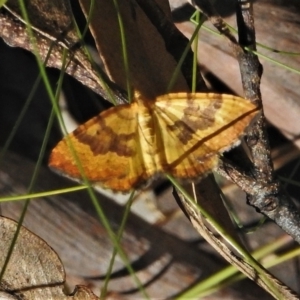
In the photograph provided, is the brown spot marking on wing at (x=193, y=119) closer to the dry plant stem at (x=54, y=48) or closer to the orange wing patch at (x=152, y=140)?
the orange wing patch at (x=152, y=140)

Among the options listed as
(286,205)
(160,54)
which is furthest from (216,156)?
(160,54)

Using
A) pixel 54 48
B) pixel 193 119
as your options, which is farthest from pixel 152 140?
pixel 54 48

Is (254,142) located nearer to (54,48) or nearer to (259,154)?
(259,154)

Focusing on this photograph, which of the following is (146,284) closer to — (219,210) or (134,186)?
(219,210)

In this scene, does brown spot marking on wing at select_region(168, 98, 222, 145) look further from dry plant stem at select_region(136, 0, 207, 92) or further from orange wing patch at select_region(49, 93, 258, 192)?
dry plant stem at select_region(136, 0, 207, 92)

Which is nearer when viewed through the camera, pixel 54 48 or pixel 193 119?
pixel 193 119

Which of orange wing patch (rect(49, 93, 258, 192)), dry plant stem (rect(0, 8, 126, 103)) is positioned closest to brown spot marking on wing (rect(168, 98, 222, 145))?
orange wing patch (rect(49, 93, 258, 192))

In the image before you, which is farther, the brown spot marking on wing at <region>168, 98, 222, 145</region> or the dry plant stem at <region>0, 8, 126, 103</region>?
the dry plant stem at <region>0, 8, 126, 103</region>
